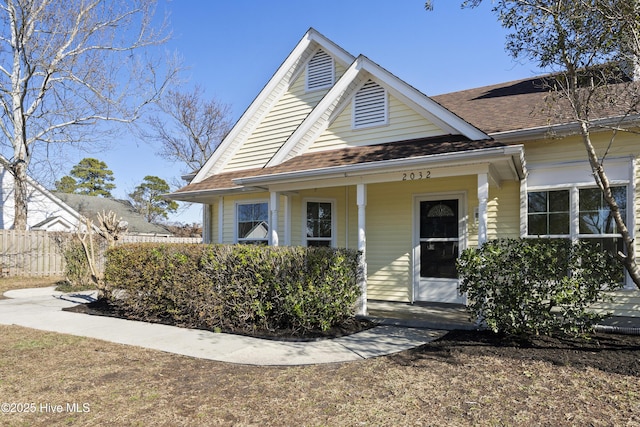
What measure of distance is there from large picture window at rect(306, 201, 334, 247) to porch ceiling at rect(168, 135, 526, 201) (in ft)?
4.79

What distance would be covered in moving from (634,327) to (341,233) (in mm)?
6116

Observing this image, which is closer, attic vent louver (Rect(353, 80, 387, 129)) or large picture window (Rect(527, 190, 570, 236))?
large picture window (Rect(527, 190, 570, 236))

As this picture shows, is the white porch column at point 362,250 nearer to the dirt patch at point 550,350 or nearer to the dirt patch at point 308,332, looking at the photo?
the dirt patch at point 308,332

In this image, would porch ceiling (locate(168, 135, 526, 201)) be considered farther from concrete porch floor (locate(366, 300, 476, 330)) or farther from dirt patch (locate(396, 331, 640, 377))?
dirt patch (locate(396, 331, 640, 377))

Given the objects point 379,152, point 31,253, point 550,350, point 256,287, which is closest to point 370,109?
point 379,152

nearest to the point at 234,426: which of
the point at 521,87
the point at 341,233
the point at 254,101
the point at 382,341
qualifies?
the point at 382,341

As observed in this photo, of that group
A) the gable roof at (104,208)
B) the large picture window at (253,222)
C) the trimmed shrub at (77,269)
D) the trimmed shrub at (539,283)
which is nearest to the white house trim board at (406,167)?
the trimmed shrub at (539,283)

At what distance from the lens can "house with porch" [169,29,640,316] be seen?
7.58m

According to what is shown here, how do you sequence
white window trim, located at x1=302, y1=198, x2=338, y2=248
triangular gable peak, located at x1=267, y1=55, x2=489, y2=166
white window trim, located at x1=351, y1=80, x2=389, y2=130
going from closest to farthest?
triangular gable peak, located at x1=267, y1=55, x2=489, y2=166 < white window trim, located at x1=351, y1=80, x2=389, y2=130 < white window trim, located at x1=302, y1=198, x2=338, y2=248

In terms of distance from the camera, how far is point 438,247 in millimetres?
9352

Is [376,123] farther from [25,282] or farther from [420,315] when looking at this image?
[25,282]

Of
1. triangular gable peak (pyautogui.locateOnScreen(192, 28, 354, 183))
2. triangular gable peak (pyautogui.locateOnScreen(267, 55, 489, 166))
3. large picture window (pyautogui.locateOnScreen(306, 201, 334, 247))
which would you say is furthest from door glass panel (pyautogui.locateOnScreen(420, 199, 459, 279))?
triangular gable peak (pyautogui.locateOnScreen(192, 28, 354, 183))

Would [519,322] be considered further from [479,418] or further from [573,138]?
[573,138]

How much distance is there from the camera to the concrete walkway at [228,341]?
561 centimetres
